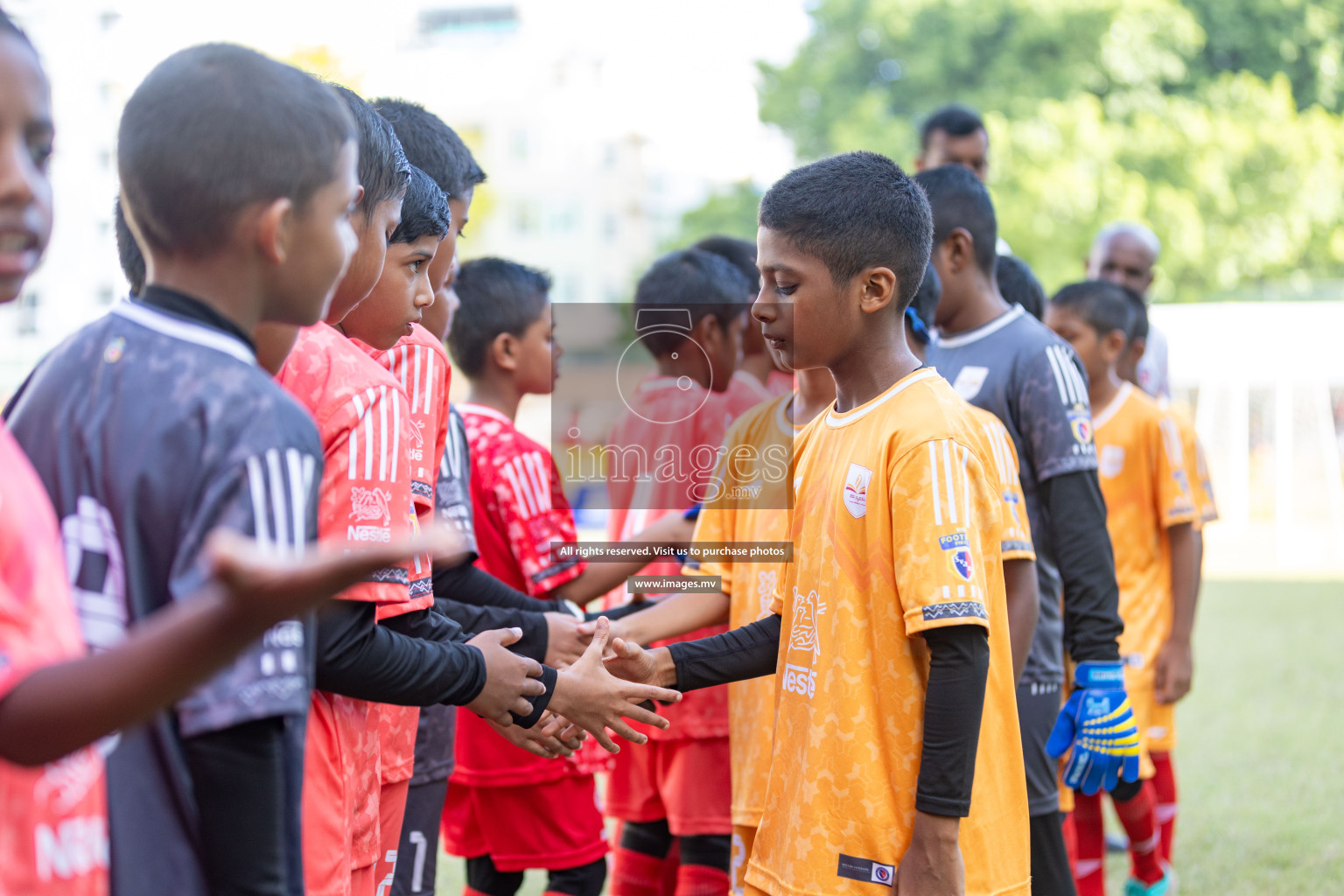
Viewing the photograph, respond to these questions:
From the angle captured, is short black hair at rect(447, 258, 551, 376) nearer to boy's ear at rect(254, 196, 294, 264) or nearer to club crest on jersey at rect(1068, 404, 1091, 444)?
club crest on jersey at rect(1068, 404, 1091, 444)

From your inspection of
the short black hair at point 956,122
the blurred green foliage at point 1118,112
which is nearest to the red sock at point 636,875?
the short black hair at point 956,122

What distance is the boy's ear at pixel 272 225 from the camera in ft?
4.38

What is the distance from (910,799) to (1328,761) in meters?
5.41

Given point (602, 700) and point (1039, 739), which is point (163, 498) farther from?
point (1039, 739)

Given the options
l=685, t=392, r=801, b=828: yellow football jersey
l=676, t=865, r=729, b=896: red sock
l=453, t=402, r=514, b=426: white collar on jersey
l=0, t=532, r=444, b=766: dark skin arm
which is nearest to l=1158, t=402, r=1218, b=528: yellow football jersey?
l=685, t=392, r=801, b=828: yellow football jersey

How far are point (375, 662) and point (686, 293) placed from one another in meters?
2.52

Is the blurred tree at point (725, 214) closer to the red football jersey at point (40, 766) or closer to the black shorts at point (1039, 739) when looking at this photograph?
the black shorts at point (1039, 739)

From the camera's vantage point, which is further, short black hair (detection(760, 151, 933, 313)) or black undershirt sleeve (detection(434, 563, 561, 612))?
black undershirt sleeve (detection(434, 563, 561, 612))

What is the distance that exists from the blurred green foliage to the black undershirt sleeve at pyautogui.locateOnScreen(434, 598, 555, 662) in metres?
19.8

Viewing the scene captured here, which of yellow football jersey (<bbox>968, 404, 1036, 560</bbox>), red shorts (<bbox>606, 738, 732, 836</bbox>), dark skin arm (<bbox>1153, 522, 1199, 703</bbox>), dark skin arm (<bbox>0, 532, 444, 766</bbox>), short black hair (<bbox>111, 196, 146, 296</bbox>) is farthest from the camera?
dark skin arm (<bbox>1153, 522, 1199, 703</bbox>)

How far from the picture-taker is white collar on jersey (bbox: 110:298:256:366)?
1.33m

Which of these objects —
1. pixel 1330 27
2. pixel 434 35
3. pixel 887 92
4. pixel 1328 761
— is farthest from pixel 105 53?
pixel 434 35

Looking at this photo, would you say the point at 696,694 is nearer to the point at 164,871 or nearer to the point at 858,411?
the point at 858,411

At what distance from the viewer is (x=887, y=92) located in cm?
2603
